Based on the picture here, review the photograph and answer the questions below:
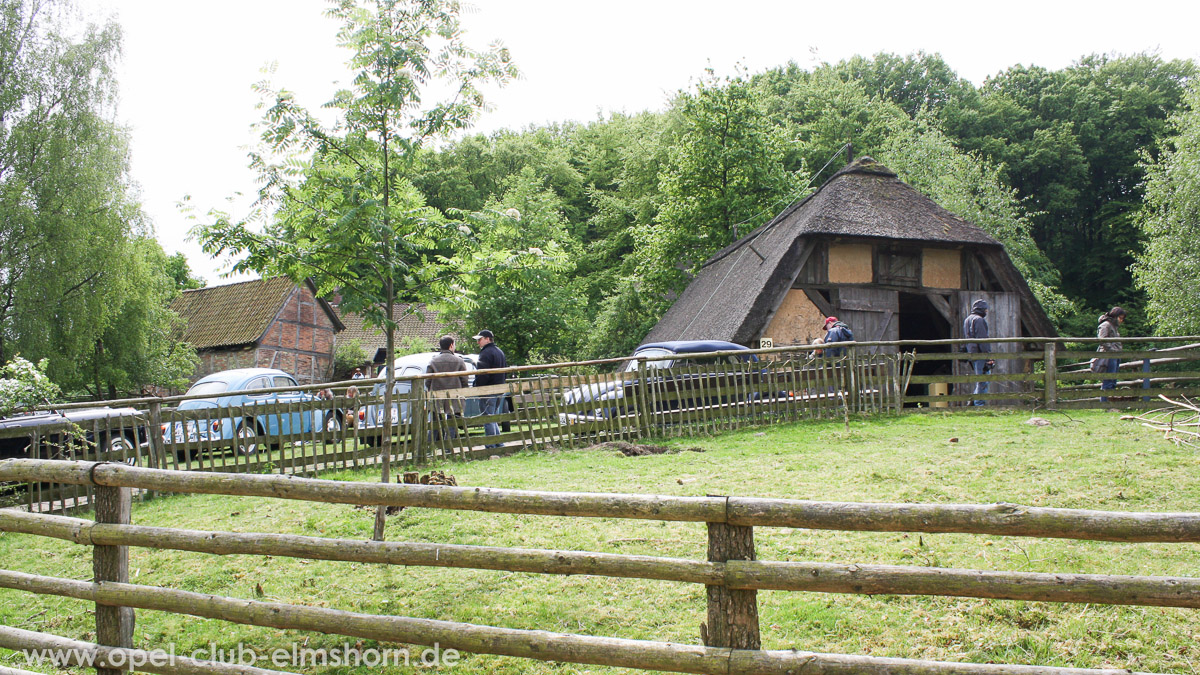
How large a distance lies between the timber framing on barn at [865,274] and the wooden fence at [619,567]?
44.2 ft

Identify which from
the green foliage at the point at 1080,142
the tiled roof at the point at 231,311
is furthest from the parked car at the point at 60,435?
the green foliage at the point at 1080,142

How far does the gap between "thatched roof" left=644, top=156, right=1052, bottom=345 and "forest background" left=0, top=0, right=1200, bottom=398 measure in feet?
16.8

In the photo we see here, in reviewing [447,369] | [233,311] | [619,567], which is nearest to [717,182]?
[447,369]

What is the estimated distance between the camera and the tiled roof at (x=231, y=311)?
35.8 metres

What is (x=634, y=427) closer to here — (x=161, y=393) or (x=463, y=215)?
(x=463, y=215)

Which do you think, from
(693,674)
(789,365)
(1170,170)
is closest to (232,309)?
(789,365)

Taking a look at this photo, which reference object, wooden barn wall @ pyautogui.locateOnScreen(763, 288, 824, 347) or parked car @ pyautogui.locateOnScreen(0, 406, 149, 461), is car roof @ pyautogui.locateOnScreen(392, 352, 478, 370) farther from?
wooden barn wall @ pyautogui.locateOnScreen(763, 288, 824, 347)

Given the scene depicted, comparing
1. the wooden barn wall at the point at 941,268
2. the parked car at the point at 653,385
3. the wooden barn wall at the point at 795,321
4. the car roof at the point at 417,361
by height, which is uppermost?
the wooden barn wall at the point at 941,268

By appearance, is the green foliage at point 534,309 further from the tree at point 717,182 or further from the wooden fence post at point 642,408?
the wooden fence post at point 642,408

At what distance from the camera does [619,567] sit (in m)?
3.49

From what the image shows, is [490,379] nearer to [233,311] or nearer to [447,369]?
[447,369]

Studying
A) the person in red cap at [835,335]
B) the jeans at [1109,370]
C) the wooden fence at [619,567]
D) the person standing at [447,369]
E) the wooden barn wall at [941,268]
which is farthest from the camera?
the wooden barn wall at [941,268]

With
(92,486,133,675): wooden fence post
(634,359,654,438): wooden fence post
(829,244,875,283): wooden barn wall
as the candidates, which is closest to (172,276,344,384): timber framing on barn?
(829,244,875,283): wooden barn wall

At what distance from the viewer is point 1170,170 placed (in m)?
29.4
